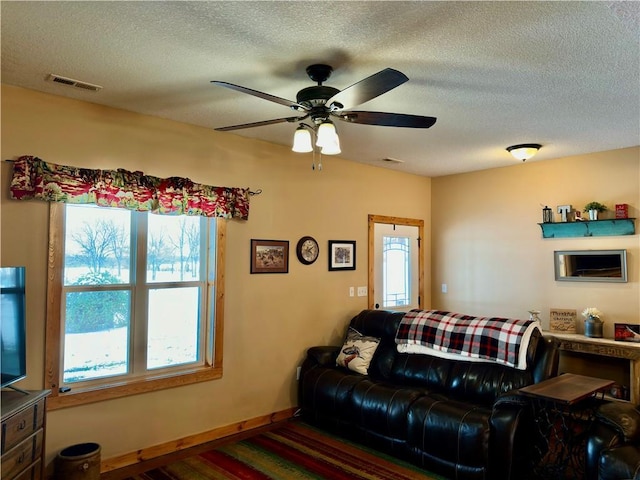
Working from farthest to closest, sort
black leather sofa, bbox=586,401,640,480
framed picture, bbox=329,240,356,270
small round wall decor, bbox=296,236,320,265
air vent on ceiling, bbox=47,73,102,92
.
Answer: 1. framed picture, bbox=329,240,356,270
2. small round wall decor, bbox=296,236,320,265
3. air vent on ceiling, bbox=47,73,102,92
4. black leather sofa, bbox=586,401,640,480

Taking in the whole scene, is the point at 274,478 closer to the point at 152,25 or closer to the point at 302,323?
the point at 302,323

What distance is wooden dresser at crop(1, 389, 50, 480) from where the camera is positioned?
7.53 ft

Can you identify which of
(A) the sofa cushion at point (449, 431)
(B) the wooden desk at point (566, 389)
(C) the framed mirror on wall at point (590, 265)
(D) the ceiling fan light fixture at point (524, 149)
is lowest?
(A) the sofa cushion at point (449, 431)

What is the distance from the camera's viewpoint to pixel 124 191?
134 inches

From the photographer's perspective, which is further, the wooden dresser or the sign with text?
the sign with text

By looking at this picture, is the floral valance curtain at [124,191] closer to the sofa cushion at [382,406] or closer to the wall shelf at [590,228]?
the sofa cushion at [382,406]

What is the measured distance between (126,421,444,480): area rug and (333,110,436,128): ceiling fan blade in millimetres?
2459

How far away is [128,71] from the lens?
2.74 metres

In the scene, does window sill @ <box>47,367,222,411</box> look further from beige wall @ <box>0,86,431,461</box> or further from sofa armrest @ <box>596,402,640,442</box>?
sofa armrest @ <box>596,402,640,442</box>

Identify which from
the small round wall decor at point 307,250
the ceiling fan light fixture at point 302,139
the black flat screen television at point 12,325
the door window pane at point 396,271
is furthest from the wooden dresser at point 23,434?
the door window pane at point 396,271

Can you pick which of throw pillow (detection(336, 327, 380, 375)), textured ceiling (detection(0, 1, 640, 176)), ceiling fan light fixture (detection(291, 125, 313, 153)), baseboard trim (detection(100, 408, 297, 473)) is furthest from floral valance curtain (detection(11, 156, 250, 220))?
baseboard trim (detection(100, 408, 297, 473))

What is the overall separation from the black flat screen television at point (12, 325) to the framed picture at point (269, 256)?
194cm

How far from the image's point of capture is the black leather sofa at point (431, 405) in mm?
3000

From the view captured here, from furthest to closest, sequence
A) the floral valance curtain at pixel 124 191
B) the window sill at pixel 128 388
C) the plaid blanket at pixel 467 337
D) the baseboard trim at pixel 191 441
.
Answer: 1. the plaid blanket at pixel 467 337
2. the baseboard trim at pixel 191 441
3. the window sill at pixel 128 388
4. the floral valance curtain at pixel 124 191
